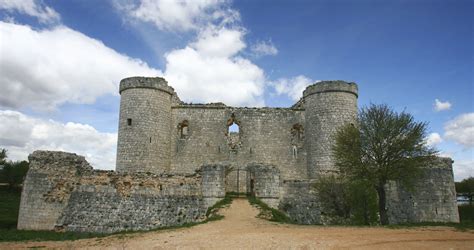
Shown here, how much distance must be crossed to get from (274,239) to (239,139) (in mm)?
14905

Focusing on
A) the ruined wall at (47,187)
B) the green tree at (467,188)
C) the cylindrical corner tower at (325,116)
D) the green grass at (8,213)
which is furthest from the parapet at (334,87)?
the green tree at (467,188)

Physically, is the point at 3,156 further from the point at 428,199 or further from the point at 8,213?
the point at 428,199

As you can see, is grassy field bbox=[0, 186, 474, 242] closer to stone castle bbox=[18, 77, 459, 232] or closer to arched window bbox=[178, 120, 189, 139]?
stone castle bbox=[18, 77, 459, 232]

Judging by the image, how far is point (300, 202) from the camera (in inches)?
706

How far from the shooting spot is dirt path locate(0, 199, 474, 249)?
8828mm

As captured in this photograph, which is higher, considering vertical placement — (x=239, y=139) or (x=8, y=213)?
(x=239, y=139)

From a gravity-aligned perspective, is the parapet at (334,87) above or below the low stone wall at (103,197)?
above

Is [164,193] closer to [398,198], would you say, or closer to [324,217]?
[324,217]

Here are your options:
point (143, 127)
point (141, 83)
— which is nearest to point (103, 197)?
point (143, 127)

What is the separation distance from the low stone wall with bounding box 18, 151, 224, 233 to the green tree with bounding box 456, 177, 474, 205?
27375 mm

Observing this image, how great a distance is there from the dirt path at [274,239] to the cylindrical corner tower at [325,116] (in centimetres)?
1017

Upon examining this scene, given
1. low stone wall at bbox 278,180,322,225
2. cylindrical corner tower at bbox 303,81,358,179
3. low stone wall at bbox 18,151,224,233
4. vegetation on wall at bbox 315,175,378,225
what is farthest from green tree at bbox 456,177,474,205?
low stone wall at bbox 18,151,224,233

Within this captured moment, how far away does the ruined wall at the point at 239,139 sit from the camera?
23.8 meters

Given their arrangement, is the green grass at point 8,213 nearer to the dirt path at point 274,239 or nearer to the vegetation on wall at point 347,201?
the dirt path at point 274,239
